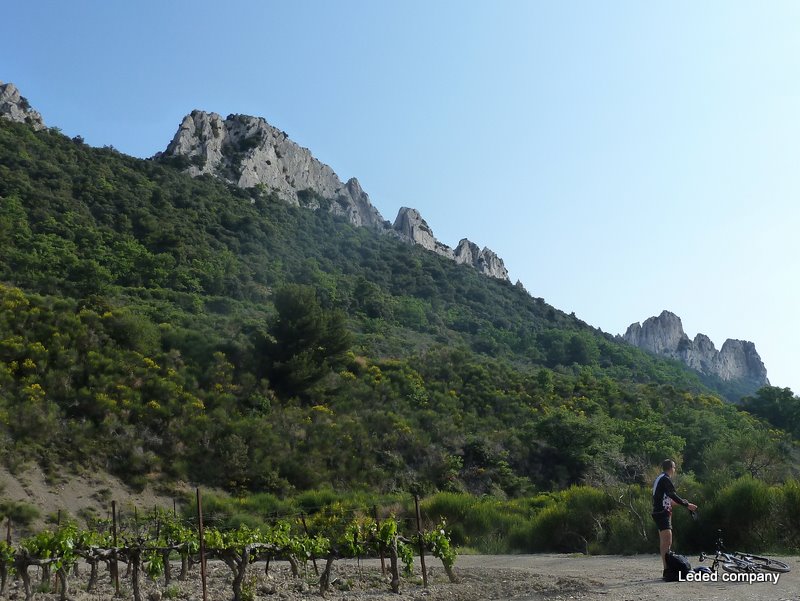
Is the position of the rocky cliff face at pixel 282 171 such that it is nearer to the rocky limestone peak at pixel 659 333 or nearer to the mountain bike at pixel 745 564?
the rocky limestone peak at pixel 659 333

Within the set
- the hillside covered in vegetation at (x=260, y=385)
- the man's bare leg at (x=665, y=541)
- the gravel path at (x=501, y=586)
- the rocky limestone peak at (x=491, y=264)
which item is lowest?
the gravel path at (x=501, y=586)

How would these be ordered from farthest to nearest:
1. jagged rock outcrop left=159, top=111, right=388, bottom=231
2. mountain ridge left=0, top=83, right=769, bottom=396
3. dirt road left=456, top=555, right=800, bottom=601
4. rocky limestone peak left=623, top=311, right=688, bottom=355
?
1. rocky limestone peak left=623, top=311, right=688, bottom=355
2. jagged rock outcrop left=159, top=111, right=388, bottom=231
3. mountain ridge left=0, top=83, right=769, bottom=396
4. dirt road left=456, top=555, right=800, bottom=601

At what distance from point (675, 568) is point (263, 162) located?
71.2 metres

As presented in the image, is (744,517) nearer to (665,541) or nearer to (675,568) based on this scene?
(665,541)

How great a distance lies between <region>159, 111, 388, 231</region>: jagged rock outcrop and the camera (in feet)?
227

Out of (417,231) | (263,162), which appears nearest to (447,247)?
(417,231)

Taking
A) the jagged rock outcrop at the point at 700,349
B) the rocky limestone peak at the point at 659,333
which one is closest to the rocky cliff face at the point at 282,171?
the rocky limestone peak at the point at 659,333

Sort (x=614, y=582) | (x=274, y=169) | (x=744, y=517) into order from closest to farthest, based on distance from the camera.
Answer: (x=614, y=582), (x=744, y=517), (x=274, y=169)

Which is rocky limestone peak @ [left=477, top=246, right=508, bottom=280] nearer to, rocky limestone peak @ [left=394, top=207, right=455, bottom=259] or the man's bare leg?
rocky limestone peak @ [left=394, top=207, right=455, bottom=259]

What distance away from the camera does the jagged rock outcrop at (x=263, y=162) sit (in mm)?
69062

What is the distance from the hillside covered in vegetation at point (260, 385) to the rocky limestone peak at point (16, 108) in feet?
12.0

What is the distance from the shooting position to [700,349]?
114 metres

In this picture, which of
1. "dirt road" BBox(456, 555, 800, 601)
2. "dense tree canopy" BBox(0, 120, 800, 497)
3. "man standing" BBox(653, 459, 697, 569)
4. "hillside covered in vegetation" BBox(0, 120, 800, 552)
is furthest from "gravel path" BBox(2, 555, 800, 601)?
"dense tree canopy" BBox(0, 120, 800, 497)

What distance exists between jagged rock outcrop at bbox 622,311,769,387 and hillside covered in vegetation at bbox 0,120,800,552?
66146 millimetres
